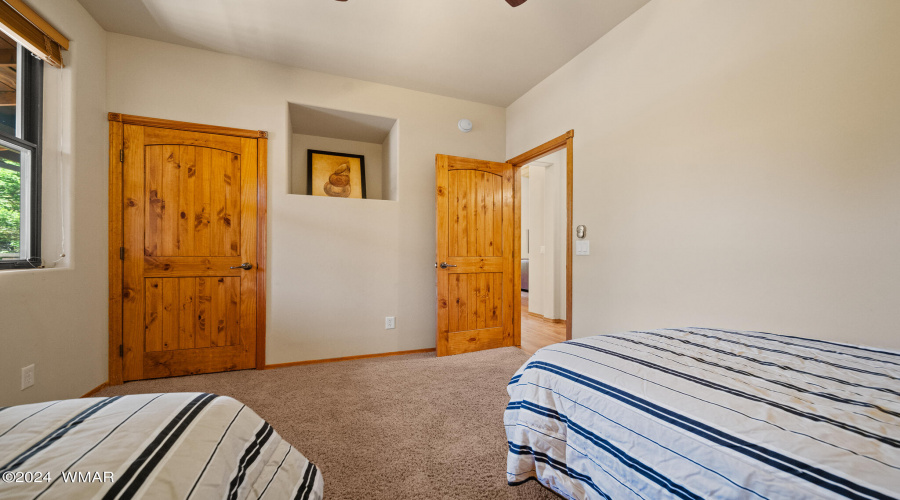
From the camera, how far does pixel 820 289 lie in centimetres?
144

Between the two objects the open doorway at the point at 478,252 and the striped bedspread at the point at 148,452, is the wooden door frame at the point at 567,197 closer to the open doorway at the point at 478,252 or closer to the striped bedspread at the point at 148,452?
the open doorway at the point at 478,252

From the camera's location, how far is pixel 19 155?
1.90 metres

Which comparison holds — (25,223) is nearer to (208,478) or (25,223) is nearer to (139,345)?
(139,345)

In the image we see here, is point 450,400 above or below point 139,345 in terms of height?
below

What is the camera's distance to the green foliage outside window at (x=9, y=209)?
1.81 meters

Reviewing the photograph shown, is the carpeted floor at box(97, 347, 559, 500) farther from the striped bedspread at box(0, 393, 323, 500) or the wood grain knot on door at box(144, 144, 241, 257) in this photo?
the wood grain knot on door at box(144, 144, 241, 257)

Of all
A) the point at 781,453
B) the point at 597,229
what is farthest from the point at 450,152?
the point at 781,453

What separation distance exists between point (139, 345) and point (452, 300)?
2.59 meters

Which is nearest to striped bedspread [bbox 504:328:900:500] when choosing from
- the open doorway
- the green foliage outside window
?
the open doorway

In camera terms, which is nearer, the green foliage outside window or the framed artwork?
the green foliage outside window

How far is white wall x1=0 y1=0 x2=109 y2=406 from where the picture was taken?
174 cm

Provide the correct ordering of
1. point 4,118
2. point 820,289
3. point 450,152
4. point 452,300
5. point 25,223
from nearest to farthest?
1. point 820,289
2. point 4,118
3. point 25,223
4. point 452,300
5. point 450,152

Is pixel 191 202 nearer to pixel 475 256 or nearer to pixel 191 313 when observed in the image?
pixel 191 313

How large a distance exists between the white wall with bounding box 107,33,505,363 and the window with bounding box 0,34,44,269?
1.86 feet
